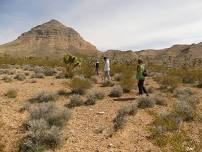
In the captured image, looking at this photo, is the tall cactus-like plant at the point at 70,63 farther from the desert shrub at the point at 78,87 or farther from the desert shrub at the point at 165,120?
the desert shrub at the point at 165,120

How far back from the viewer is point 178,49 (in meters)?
143

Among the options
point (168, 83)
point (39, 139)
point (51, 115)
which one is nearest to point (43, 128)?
point (39, 139)

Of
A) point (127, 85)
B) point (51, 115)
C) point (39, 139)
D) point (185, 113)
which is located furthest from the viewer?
point (127, 85)

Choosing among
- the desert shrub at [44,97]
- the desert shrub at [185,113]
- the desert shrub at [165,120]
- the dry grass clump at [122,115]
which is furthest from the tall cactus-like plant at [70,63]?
the desert shrub at [165,120]

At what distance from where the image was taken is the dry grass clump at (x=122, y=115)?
9938 millimetres

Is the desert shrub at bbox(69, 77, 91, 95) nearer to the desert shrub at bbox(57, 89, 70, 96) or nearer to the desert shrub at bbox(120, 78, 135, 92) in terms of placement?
the desert shrub at bbox(57, 89, 70, 96)

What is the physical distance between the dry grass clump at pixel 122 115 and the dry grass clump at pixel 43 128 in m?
1.43

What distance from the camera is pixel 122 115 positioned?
1097cm

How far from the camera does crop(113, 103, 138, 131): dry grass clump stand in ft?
32.6

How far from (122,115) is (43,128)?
2.74 metres

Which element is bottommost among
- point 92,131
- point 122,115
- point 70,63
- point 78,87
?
point 92,131

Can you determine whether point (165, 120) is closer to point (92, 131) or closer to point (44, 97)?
point (92, 131)

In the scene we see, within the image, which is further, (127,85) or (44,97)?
(127,85)

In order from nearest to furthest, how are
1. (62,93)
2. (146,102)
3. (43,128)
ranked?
(43,128)
(146,102)
(62,93)
